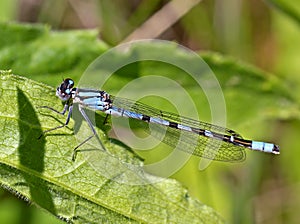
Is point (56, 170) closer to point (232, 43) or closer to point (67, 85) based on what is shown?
point (67, 85)

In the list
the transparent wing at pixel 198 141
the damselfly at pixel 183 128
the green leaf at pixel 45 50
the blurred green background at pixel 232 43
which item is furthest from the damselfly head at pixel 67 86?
the blurred green background at pixel 232 43

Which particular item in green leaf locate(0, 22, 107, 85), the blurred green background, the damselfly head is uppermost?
the blurred green background

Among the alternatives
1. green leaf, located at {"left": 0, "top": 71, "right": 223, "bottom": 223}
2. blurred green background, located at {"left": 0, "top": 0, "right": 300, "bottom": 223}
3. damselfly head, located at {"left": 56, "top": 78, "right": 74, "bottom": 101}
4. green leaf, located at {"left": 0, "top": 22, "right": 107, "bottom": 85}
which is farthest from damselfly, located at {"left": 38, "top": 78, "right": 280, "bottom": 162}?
blurred green background, located at {"left": 0, "top": 0, "right": 300, "bottom": 223}

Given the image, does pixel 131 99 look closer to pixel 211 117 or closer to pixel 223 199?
pixel 211 117

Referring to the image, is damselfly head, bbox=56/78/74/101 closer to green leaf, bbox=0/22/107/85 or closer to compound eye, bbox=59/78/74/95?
compound eye, bbox=59/78/74/95

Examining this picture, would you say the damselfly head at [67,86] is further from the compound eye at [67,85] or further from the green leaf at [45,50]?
the green leaf at [45,50]

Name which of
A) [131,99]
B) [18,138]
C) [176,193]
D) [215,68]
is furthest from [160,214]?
[215,68]

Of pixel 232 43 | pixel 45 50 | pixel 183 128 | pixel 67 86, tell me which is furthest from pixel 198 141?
pixel 232 43
